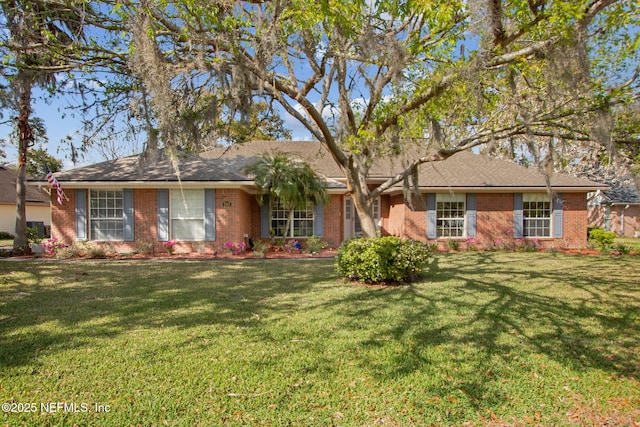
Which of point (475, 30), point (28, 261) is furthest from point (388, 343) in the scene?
point (28, 261)

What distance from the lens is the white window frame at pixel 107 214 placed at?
13672mm

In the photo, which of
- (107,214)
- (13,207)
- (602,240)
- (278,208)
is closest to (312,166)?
(278,208)

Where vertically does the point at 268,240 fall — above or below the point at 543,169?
below

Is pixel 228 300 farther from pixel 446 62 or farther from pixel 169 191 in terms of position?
pixel 169 191

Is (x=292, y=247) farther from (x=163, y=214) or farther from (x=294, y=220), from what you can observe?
(x=163, y=214)

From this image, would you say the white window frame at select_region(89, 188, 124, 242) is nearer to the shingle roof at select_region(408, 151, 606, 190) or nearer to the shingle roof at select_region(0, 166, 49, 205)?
Answer: the shingle roof at select_region(408, 151, 606, 190)

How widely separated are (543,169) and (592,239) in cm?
1093

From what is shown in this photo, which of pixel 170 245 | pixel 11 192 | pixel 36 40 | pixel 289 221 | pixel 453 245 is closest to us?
pixel 36 40

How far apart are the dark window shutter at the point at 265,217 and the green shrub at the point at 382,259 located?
719 centimetres

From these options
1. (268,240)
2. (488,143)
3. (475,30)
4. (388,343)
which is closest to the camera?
(388,343)

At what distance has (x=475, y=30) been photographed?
516 centimetres

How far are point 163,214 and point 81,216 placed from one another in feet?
9.69

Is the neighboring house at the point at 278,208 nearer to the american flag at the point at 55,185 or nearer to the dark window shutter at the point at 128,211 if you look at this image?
the dark window shutter at the point at 128,211

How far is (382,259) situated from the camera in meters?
7.87
